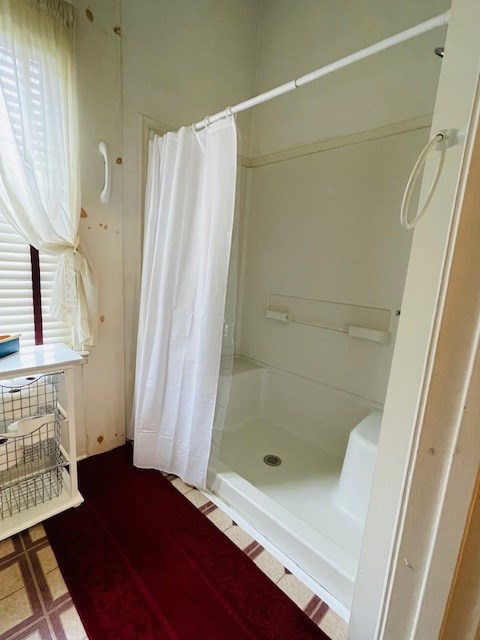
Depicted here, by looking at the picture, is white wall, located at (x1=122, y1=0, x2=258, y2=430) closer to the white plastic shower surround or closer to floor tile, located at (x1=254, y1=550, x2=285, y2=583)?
the white plastic shower surround

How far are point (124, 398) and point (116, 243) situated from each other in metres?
0.91

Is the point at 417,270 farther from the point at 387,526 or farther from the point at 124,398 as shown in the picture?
the point at 124,398

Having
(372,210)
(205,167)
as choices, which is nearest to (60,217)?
(205,167)

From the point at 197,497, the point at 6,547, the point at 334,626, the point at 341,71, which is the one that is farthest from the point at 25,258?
the point at 341,71

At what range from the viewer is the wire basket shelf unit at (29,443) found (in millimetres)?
1187

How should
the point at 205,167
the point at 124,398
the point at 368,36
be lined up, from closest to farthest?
1. the point at 205,167
2. the point at 368,36
3. the point at 124,398

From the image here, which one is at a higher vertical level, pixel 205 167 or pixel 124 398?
pixel 205 167

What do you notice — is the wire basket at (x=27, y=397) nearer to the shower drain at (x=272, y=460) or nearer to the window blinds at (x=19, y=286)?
the window blinds at (x=19, y=286)

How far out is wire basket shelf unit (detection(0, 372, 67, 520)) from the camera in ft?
3.89

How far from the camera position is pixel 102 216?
4.84ft

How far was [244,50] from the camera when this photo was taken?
1904 millimetres

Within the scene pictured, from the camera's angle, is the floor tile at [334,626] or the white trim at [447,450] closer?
the white trim at [447,450]

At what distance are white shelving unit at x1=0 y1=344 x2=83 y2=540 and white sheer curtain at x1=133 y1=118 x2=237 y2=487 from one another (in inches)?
13.0

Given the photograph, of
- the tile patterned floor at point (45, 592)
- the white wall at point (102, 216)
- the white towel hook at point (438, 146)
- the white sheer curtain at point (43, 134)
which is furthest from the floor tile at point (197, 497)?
the white towel hook at point (438, 146)
